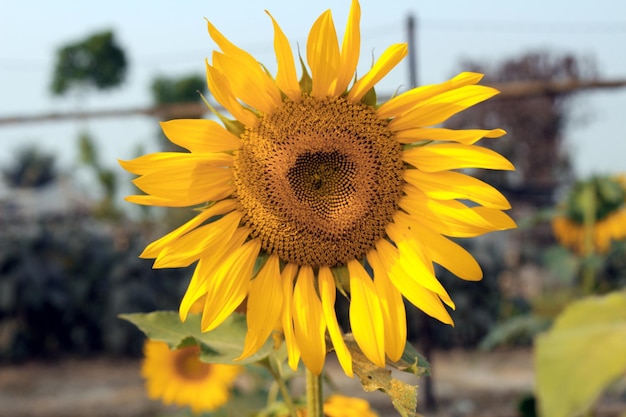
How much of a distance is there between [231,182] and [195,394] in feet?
4.75

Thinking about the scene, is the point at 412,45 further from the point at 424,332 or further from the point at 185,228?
the point at 185,228

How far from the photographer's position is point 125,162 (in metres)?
0.53

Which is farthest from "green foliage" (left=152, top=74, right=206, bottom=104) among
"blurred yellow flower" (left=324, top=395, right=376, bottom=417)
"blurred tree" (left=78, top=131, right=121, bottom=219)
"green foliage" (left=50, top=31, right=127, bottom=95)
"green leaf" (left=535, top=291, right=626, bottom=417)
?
"green leaf" (left=535, top=291, right=626, bottom=417)

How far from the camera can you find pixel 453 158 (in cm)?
56

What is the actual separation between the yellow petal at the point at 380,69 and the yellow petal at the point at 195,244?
0.13 meters

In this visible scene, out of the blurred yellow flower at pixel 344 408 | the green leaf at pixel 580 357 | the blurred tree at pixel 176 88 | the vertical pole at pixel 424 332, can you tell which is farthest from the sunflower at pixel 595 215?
the blurred tree at pixel 176 88

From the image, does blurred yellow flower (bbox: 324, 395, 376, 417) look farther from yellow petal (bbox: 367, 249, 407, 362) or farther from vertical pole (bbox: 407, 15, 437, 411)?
vertical pole (bbox: 407, 15, 437, 411)

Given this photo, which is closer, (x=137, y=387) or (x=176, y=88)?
(x=137, y=387)

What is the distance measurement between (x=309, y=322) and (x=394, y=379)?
3.1 inches

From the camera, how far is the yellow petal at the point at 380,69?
1.80ft

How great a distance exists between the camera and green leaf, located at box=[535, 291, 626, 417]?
0.36 m

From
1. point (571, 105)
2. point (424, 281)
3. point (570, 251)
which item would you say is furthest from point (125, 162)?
point (571, 105)

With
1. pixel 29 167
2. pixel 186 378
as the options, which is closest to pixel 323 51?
pixel 186 378

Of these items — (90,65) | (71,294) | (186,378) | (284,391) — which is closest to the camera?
(284,391)
